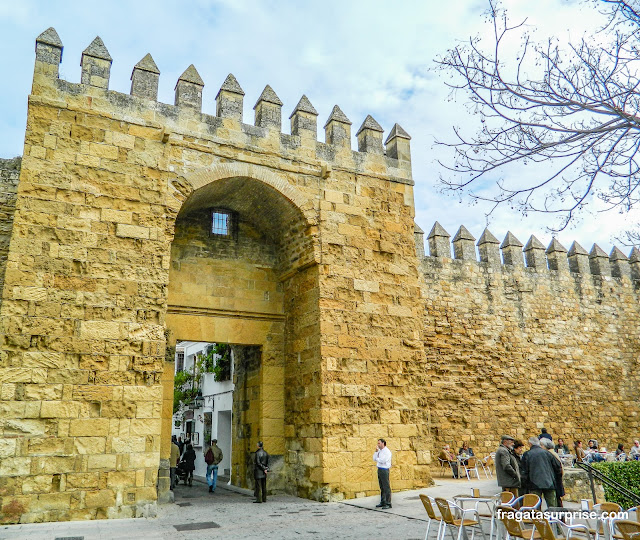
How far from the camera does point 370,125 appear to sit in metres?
9.87

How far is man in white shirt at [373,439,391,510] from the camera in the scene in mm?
7121

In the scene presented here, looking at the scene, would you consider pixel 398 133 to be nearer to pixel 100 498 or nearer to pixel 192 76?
pixel 192 76

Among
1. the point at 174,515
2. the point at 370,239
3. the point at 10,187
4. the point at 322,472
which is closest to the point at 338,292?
the point at 370,239

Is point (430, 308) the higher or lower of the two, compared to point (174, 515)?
higher

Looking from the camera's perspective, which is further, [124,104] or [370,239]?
[370,239]

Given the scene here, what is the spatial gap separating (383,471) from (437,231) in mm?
6901

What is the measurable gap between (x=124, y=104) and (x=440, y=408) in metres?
8.65

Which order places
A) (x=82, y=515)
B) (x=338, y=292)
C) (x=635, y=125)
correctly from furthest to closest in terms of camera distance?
(x=338, y=292), (x=82, y=515), (x=635, y=125)

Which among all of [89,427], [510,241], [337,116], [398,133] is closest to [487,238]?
[510,241]

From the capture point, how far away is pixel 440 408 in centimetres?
1169

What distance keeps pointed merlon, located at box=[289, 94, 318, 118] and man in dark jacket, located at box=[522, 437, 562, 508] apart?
20.5 feet

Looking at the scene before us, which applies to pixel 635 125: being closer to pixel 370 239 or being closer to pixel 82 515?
pixel 370 239

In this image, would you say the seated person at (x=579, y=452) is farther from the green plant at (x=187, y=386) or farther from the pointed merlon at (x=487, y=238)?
the green plant at (x=187, y=386)

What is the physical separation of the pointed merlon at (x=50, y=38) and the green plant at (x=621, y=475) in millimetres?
10021
